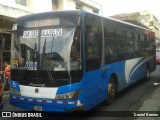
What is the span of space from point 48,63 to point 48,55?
198 mm

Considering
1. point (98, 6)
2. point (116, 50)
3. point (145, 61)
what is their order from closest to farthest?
point (116, 50) → point (145, 61) → point (98, 6)

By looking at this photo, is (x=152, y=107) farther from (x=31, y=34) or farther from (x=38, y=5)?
(x=38, y=5)

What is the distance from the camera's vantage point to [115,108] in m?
8.83

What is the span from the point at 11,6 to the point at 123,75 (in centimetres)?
915

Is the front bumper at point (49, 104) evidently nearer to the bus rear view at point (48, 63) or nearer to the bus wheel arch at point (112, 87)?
the bus rear view at point (48, 63)

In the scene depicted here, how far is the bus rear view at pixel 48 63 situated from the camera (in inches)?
269

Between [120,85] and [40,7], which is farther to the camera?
[40,7]

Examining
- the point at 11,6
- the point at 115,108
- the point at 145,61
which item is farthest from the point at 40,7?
the point at 115,108

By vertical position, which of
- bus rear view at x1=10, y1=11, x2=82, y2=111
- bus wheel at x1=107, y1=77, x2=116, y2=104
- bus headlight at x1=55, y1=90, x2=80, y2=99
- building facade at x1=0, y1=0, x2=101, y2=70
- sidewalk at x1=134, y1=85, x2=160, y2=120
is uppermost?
building facade at x1=0, y1=0, x2=101, y2=70

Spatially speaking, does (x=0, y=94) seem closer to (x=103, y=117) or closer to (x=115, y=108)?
(x=103, y=117)

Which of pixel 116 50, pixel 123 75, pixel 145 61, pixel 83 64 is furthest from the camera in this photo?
pixel 145 61

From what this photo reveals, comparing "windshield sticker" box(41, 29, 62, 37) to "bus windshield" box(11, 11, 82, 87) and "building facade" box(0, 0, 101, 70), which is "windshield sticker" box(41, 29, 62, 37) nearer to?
"bus windshield" box(11, 11, 82, 87)


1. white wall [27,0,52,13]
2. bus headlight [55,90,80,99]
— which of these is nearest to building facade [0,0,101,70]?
white wall [27,0,52,13]

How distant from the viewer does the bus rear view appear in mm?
6840
